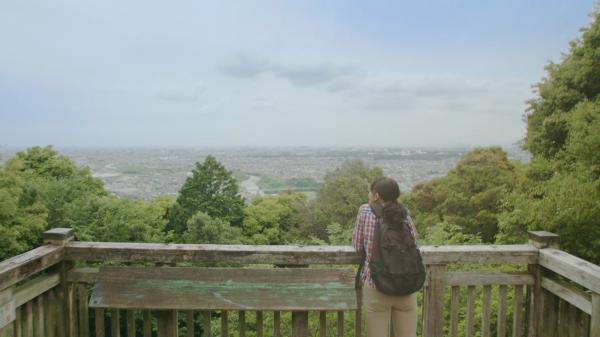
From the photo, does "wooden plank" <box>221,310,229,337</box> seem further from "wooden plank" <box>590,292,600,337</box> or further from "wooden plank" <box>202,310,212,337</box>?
"wooden plank" <box>590,292,600,337</box>

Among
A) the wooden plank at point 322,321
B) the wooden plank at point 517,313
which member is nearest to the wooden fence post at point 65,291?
the wooden plank at point 322,321

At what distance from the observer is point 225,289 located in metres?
2.74

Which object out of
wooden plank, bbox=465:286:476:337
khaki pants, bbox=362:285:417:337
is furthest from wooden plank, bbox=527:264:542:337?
khaki pants, bbox=362:285:417:337

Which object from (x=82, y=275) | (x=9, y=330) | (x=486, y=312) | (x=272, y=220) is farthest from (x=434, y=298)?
(x=272, y=220)

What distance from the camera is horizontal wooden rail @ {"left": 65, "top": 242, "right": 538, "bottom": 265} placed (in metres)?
2.78

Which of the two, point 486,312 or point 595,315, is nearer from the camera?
point 595,315

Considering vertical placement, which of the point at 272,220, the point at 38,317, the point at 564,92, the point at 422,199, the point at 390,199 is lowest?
the point at 272,220

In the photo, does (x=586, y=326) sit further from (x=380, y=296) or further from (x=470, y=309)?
(x=380, y=296)

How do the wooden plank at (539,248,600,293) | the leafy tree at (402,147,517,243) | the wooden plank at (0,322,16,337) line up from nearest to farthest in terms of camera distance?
the wooden plank at (539,248,600,293) < the wooden plank at (0,322,16,337) < the leafy tree at (402,147,517,243)

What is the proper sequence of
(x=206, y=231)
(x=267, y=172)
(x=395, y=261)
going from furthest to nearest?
(x=267, y=172), (x=206, y=231), (x=395, y=261)

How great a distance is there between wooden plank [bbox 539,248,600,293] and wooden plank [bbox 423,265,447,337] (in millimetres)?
714

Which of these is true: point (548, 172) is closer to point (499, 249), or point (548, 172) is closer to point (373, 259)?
point (499, 249)

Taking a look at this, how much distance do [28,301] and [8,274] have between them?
32 centimetres

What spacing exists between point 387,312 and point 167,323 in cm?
158
